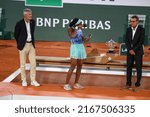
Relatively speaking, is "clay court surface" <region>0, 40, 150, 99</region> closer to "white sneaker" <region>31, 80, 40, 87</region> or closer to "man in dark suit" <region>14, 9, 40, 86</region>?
"white sneaker" <region>31, 80, 40, 87</region>

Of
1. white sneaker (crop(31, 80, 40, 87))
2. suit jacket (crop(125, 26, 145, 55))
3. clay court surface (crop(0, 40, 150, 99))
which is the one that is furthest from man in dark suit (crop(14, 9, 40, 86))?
suit jacket (crop(125, 26, 145, 55))

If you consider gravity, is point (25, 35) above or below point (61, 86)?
above

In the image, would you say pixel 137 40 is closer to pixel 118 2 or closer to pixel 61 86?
pixel 61 86

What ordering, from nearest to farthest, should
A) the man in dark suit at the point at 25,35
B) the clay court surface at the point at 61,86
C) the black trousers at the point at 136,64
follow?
the clay court surface at the point at 61,86
the man in dark suit at the point at 25,35
the black trousers at the point at 136,64

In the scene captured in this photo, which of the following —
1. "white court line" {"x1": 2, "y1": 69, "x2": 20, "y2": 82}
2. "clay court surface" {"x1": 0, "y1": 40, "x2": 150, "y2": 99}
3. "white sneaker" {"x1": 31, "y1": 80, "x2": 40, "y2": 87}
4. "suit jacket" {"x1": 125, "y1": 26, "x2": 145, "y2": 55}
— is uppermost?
"suit jacket" {"x1": 125, "y1": 26, "x2": 145, "y2": 55}

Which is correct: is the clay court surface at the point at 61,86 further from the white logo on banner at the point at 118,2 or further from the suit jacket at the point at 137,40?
the white logo on banner at the point at 118,2

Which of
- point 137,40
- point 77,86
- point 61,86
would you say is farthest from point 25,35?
point 137,40

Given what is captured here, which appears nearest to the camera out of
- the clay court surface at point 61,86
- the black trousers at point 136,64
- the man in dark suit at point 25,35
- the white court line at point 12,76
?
the clay court surface at point 61,86

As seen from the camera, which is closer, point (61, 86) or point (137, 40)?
point (137, 40)

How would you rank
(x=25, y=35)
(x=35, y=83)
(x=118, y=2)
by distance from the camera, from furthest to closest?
(x=118, y=2) < (x=35, y=83) < (x=25, y=35)

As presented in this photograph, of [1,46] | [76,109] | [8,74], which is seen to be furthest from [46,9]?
[76,109]

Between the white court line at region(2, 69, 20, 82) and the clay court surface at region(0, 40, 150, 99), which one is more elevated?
the white court line at region(2, 69, 20, 82)

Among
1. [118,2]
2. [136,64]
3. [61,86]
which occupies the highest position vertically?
[118,2]

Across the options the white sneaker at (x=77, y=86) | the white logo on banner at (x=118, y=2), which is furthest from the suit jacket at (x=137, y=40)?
the white logo on banner at (x=118, y=2)
